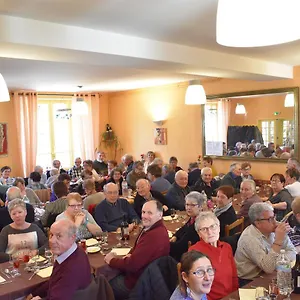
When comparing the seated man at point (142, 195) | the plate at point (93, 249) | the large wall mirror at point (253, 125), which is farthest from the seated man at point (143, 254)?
the large wall mirror at point (253, 125)

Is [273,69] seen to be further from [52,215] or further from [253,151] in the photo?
[52,215]

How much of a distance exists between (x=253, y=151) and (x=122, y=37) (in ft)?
13.9

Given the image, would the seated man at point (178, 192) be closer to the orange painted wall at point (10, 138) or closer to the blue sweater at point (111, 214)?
the blue sweater at point (111, 214)

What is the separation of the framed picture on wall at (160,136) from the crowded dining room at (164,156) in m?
0.03

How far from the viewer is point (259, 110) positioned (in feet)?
Result: 23.3

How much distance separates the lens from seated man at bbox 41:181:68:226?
465 centimetres

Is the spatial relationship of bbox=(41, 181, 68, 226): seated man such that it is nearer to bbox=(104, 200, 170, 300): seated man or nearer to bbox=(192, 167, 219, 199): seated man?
bbox=(104, 200, 170, 300): seated man

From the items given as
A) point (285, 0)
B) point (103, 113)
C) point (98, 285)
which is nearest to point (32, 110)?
point (103, 113)

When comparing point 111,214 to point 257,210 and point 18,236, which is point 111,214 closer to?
point 18,236

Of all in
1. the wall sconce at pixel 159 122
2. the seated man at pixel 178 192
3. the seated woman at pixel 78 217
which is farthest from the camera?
the wall sconce at pixel 159 122

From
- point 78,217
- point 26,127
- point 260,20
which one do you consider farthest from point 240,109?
point 260,20

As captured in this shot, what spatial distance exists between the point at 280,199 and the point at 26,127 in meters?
6.56

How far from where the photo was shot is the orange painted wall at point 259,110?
22.2 feet

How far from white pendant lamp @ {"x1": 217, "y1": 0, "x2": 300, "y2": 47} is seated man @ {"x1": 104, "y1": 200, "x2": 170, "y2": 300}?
1.91 m
